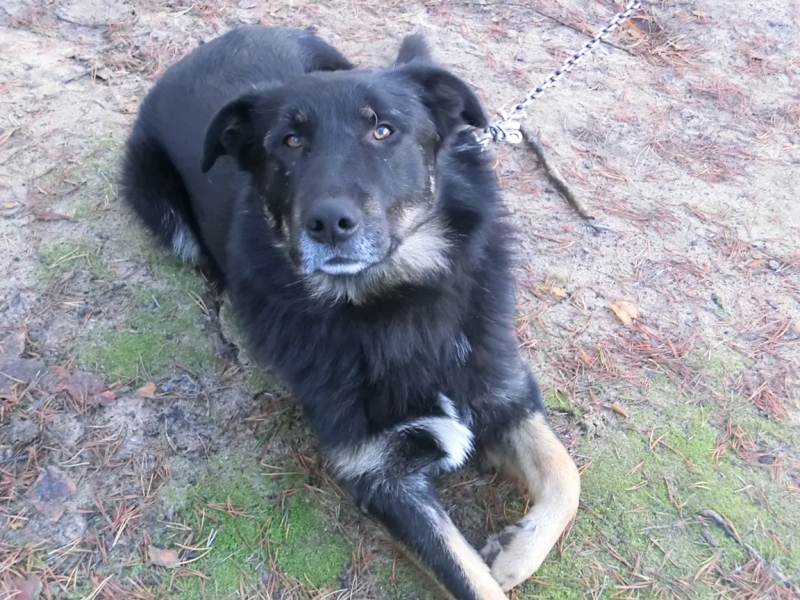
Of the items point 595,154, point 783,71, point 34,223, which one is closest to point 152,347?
point 34,223

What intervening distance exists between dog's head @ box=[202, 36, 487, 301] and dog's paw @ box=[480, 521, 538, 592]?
1269mm

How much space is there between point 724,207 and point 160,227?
406 cm

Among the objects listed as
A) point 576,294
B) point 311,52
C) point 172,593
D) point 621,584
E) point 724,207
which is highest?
point 311,52

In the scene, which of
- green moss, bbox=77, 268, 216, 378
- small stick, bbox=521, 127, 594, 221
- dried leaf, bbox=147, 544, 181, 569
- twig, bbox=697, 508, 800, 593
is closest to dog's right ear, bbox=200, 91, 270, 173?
green moss, bbox=77, 268, 216, 378

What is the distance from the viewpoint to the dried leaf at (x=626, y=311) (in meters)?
3.98

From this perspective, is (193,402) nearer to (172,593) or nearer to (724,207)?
(172,593)

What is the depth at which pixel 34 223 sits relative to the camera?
4199 mm

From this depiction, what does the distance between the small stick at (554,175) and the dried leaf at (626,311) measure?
788 millimetres

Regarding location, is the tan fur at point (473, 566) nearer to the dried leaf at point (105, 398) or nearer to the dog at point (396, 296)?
the dog at point (396, 296)

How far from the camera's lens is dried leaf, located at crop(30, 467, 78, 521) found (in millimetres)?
3012

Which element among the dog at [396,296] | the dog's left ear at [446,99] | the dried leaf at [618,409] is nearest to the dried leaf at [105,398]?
the dog at [396,296]

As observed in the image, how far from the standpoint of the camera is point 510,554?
2881 mm

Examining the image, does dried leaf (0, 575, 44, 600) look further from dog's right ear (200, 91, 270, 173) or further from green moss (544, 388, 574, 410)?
green moss (544, 388, 574, 410)

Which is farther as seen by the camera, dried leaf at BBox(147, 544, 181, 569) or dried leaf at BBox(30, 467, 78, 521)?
dried leaf at BBox(30, 467, 78, 521)
